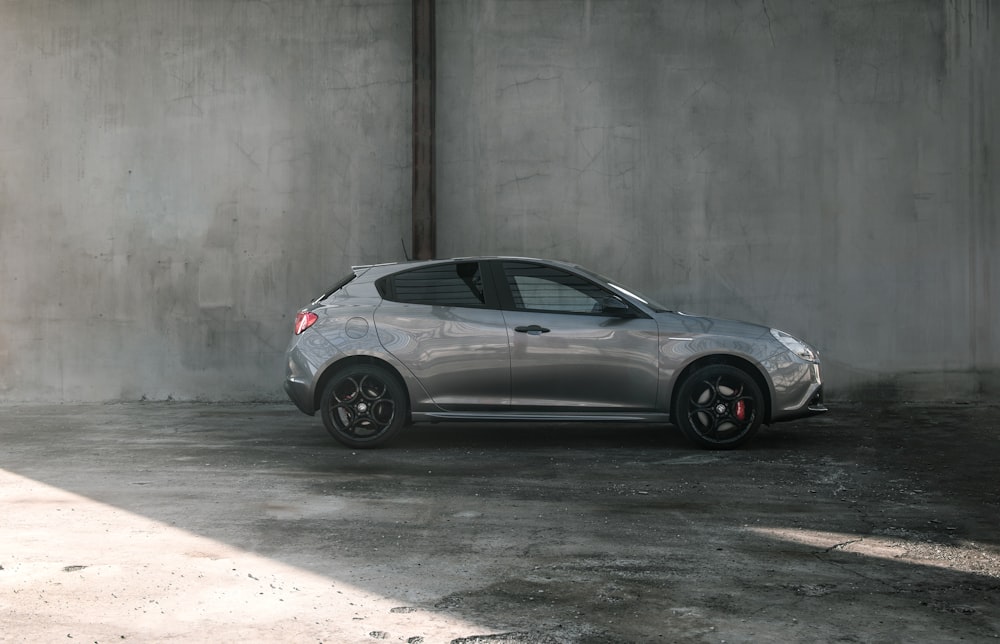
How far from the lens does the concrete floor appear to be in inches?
150

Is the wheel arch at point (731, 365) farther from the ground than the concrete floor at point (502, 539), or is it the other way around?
the wheel arch at point (731, 365)

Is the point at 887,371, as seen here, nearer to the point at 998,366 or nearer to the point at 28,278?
the point at 998,366

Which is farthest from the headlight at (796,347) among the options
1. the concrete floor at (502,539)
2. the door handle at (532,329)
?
the door handle at (532,329)

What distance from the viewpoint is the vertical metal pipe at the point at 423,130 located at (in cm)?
1127

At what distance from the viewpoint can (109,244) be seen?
11.8 m

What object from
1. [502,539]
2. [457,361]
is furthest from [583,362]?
[502,539]

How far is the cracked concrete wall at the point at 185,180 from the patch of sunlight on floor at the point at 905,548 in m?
7.15

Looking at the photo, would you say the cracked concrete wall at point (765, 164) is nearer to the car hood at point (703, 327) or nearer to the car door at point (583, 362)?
the car hood at point (703, 327)

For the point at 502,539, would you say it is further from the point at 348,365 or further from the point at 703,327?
the point at 703,327

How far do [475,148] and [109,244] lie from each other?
4.29 meters

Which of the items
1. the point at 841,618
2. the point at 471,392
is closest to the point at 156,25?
the point at 471,392

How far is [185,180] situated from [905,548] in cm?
913

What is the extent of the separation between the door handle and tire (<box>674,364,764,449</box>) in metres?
1.16

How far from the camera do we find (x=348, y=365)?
812 cm
